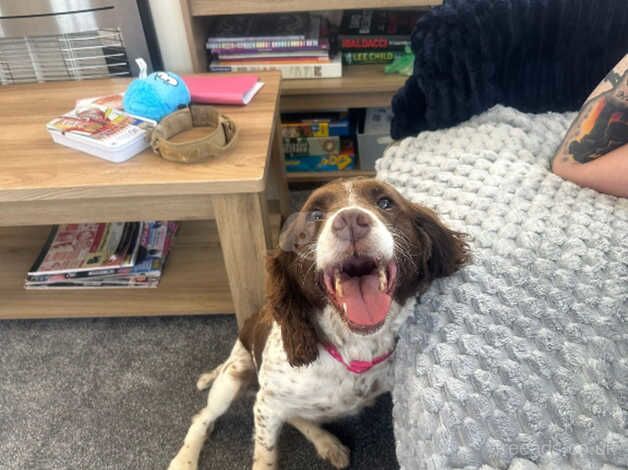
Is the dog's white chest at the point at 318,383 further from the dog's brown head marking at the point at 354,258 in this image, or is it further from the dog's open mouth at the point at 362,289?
the dog's open mouth at the point at 362,289

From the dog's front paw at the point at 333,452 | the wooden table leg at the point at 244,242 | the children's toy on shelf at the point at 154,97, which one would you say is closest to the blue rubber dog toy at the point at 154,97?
the children's toy on shelf at the point at 154,97

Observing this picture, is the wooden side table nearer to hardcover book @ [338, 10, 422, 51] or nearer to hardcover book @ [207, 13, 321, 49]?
hardcover book @ [207, 13, 321, 49]

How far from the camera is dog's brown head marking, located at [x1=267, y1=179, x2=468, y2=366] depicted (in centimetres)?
75

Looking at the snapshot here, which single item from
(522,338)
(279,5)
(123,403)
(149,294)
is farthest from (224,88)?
(522,338)

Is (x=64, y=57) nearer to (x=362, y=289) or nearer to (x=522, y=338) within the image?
(x=362, y=289)

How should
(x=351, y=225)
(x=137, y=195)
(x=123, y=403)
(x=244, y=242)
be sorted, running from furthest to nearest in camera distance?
(x=123, y=403)
(x=244, y=242)
(x=137, y=195)
(x=351, y=225)

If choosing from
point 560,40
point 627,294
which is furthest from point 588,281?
point 560,40

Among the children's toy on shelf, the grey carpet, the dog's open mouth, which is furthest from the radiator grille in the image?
the dog's open mouth

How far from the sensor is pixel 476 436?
683 mm

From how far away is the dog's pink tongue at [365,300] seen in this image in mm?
789

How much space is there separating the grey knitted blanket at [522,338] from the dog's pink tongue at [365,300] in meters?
0.08

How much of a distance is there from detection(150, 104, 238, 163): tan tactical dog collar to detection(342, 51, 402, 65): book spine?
69 centimetres

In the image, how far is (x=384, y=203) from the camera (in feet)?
2.77

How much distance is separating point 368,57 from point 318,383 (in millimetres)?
1227
